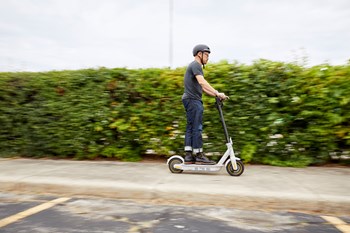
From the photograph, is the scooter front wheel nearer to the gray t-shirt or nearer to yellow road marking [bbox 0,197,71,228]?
the gray t-shirt

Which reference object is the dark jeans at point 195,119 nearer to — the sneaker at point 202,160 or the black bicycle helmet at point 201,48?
the sneaker at point 202,160

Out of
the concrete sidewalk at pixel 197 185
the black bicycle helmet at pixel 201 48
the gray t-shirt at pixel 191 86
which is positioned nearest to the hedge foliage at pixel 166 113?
the concrete sidewalk at pixel 197 185

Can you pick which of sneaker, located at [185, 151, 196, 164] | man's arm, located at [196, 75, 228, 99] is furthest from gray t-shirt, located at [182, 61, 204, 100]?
sneaker, located at [185, 151, 196, 164]

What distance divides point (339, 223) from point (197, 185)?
179 centimetres

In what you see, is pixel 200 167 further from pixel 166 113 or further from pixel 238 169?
pixel 166 113

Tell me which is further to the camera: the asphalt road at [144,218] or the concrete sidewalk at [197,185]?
the concrete sidewalk at [197,185]

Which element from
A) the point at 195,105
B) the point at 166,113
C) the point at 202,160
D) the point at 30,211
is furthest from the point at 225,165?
the point at 30,211

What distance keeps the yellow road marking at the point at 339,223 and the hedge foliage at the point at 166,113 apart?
2269 millimetres

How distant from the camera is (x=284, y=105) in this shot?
5.94 meters

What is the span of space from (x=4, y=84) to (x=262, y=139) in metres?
5.47

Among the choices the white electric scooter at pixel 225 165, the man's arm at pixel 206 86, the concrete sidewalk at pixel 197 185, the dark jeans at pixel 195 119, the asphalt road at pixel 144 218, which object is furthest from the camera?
the dark jeans at pixel 195 119

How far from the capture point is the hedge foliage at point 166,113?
5766mm

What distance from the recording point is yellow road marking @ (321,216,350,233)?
3361 millimetres

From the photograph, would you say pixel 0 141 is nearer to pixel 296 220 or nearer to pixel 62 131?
pixel 62 131
